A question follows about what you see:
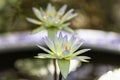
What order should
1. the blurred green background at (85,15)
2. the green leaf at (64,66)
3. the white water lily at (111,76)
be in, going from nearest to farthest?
the green leaf at (64,66), the white water lily at (111,76), the blurred green background at (85,15)

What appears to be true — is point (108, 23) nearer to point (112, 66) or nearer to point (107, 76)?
point (112, 66)

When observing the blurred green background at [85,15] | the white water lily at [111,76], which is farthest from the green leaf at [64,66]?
the blurred green background at [85,15]

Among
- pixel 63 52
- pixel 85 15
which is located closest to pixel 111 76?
pixel 63 52

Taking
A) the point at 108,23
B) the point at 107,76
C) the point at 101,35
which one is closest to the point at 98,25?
the point at 108,23

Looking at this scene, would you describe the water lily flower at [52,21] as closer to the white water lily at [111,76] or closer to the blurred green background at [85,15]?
the white water lily at [111,76]

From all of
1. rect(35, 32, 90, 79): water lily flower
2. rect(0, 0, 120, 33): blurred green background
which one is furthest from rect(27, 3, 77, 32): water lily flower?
rect(0, 0, 120, 33): blurred green background

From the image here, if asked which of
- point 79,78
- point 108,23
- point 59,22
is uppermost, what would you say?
point 108,23

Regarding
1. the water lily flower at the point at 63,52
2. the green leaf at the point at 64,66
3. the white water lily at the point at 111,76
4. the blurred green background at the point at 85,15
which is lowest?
the white water lily at the point at 111,76

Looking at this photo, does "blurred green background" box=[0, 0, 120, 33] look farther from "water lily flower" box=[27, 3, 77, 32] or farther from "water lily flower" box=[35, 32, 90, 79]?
"water lily flower" box=[35, 32, 90, 79]
